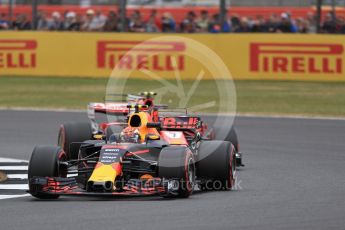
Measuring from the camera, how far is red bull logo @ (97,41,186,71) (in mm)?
29438

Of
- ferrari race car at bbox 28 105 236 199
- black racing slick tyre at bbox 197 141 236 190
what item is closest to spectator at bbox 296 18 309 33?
ferrari race car at bbox 28 105 236 199

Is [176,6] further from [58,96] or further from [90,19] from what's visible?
[58,96]

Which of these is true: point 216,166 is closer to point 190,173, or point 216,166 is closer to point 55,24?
point 190,173

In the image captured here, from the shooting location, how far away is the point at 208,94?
2755 cm

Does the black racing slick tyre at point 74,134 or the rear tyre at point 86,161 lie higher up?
the rear tyre at point 86,161

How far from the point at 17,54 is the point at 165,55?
451cm

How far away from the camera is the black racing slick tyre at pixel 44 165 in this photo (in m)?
11.3

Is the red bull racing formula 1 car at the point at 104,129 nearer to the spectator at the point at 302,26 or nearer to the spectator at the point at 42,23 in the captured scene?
the spectator at the point at 302,26

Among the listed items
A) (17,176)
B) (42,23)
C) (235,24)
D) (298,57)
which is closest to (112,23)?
(42,23)

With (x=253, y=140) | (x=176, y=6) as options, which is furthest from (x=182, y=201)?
(x=176, y=6)

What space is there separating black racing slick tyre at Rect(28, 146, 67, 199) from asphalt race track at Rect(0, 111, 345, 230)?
17 cm

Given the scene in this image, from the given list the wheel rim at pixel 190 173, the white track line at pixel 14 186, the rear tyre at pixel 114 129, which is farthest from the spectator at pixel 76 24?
the wheel rim at pixel 190 173

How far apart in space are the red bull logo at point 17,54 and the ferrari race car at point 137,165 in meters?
18.1

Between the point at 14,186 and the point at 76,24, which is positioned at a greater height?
the point at 76,24
